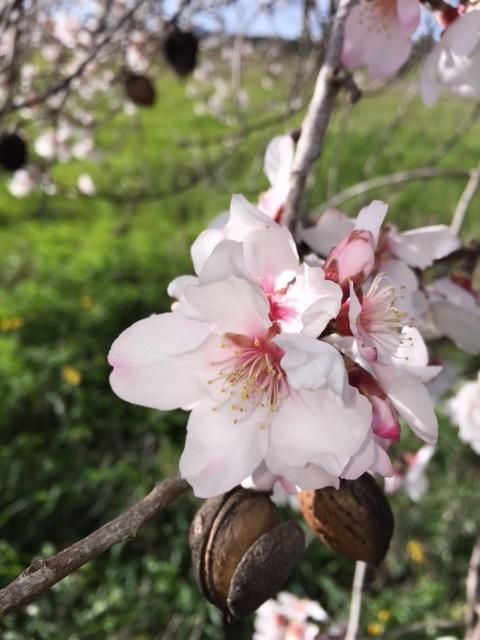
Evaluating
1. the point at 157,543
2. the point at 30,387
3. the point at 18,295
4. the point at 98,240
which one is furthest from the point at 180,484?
the point at 98,240

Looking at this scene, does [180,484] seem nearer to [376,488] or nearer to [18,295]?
[376,488]

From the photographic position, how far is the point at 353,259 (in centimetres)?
65

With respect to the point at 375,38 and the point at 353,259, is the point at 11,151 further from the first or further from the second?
the point at 353,259

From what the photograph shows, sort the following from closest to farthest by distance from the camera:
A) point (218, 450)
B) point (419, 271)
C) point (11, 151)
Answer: point (218, 450) < point (419, 271) < point (11, 151)

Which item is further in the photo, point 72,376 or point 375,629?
point 72,376

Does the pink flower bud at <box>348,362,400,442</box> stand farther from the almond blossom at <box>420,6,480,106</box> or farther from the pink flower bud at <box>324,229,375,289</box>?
the almond blossom at <box>420,6,480,106</box>

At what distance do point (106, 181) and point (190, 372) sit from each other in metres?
6.47

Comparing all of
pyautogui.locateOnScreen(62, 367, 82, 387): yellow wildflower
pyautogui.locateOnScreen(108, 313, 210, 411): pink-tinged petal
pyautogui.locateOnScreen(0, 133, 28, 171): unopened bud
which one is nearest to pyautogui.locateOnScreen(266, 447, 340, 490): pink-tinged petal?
pyautogui.locateOnScreen(108, 313, 210, 411): pink-tinged petal

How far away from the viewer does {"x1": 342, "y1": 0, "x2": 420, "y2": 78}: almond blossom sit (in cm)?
94

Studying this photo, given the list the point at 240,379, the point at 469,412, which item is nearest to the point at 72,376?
the point at 469,412

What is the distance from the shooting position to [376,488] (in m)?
0.75

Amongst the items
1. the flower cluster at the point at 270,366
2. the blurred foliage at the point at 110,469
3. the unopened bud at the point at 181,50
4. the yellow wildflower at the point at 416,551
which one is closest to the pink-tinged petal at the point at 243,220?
the flower cluster at the point at 270,366

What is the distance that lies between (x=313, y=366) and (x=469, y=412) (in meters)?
1.05

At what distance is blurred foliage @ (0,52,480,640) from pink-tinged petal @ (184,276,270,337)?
794mm
